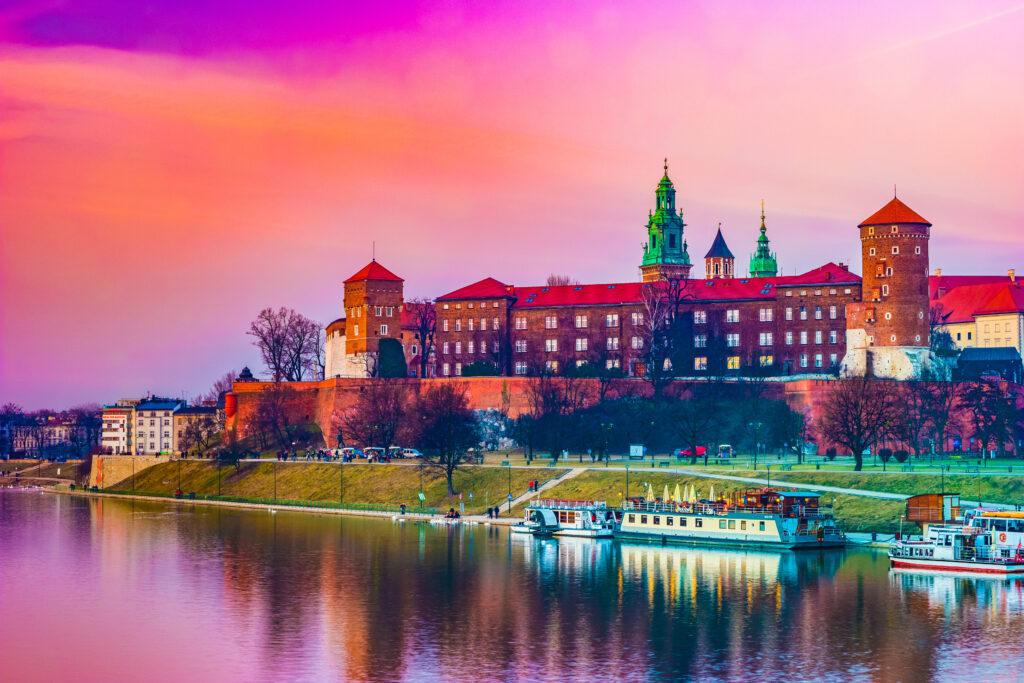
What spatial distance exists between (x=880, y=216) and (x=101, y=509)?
59344 mm

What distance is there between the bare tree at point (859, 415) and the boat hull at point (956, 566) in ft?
64.4

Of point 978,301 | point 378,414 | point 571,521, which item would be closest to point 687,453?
point 571,521

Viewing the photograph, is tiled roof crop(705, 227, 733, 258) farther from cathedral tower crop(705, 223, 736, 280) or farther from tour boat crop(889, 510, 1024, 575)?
tour boat crop(889, 510, 1024, 575)

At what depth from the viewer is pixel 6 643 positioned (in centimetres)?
4894

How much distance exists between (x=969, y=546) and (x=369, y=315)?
77308 mm

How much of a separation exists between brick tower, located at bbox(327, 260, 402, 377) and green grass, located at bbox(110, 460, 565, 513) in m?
16.6

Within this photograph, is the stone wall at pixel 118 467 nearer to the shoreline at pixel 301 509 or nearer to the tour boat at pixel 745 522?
the shoreline at pixel 301 509

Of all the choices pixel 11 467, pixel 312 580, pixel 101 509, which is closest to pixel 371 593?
pixel 312 580

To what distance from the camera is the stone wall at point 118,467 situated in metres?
134

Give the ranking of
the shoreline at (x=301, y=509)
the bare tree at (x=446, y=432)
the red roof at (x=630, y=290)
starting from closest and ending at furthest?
the shoreline at (x=301, y=509)
the bare tree at (x=446, y=432)
the red roof at (x=630, y=290)

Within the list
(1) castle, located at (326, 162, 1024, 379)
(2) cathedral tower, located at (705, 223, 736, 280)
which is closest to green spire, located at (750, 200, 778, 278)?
(2) cathedral tower, located at (705, 223, 736, 280)

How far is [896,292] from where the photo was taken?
113875 millimetres

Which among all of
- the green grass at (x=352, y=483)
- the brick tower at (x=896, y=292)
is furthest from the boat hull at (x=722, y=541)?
the brick tower at (x=896, y=292)

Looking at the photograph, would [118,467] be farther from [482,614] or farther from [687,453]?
[482,614]
